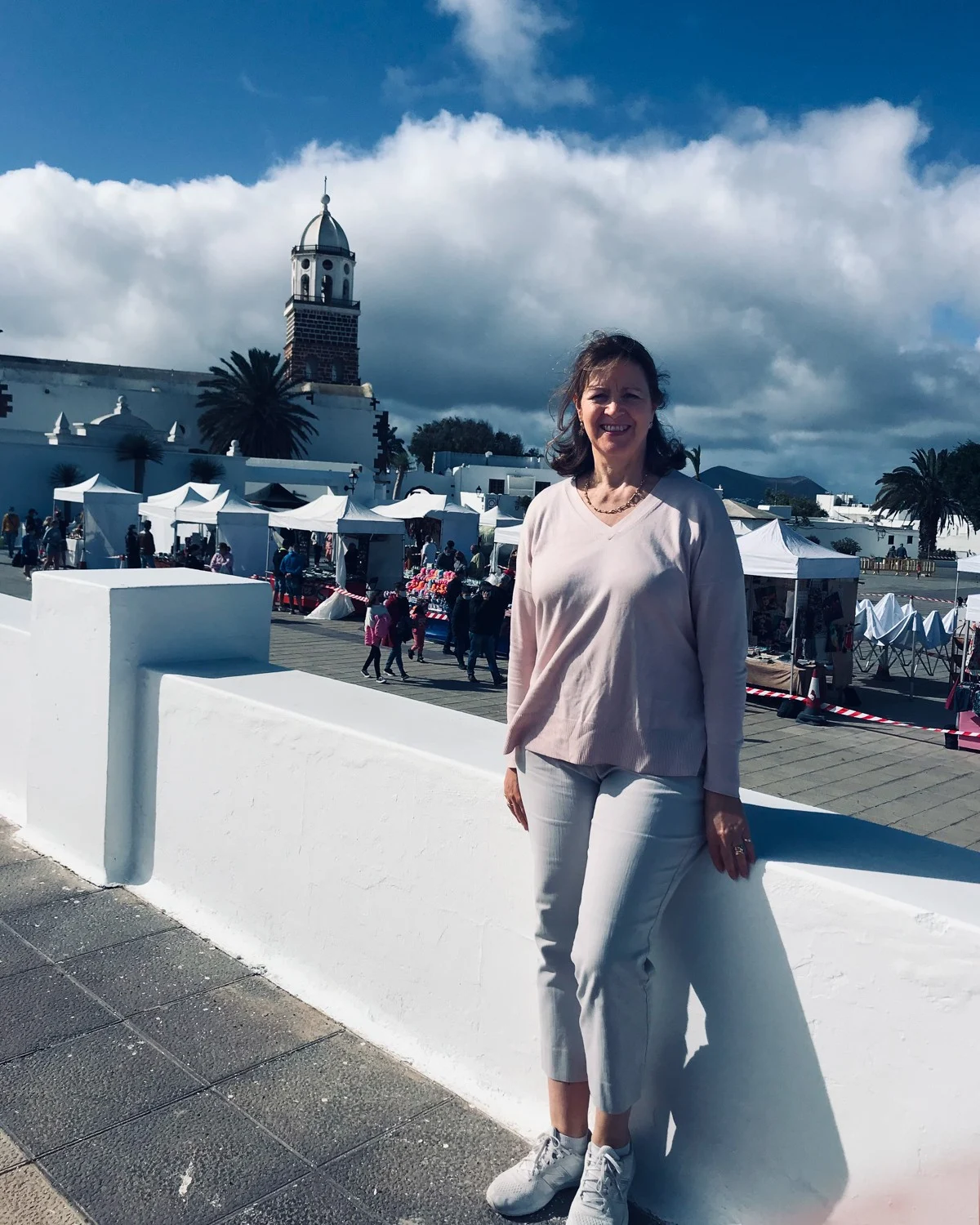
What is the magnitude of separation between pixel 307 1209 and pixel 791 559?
35.8ft

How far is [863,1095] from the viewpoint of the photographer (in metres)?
1.67

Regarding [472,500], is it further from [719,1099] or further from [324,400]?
[719,1099]

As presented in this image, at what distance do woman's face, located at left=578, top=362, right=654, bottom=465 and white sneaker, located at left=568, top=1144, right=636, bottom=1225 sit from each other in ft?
4.47

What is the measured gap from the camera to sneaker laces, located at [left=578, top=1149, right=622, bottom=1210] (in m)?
1.87

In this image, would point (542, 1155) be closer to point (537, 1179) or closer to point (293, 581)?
point (537, 1179)

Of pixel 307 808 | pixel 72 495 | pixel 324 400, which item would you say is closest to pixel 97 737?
pixel 307 808

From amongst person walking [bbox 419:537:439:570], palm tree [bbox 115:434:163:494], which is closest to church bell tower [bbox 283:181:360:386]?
palm tree [bbox 115:434:163:494]

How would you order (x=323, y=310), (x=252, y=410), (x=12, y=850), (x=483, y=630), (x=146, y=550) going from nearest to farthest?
1. (x=12, y=850)
2. (x=483, y=630)
3. (x=146, y=550)
4. (x=252, y=410)
5. (x=323, y=310)

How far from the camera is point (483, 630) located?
522 inches

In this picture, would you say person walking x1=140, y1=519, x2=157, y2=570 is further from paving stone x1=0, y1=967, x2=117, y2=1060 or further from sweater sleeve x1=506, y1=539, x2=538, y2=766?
sweater sleeve x1=506, y1=539, x2=538, y2=766

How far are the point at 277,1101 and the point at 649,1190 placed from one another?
881 mm

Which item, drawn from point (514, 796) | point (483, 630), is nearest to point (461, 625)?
point (483, 630)

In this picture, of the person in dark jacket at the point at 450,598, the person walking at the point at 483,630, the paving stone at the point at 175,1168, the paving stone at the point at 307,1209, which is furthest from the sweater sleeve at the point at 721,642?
the person in dark jacket at the point at 450,598

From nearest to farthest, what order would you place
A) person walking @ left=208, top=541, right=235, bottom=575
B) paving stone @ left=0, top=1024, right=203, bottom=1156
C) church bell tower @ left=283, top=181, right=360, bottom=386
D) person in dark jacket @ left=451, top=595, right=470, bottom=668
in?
paving stone @ left=0, top=1024, right=203, bottom=1156, person in dark jacket @ left=451, top=595, right=470, bottom=668, person walking @ left=208, top=541, right=235, bottom=575, church bell tower @ left=283, top=181, right=360, bottom=386
